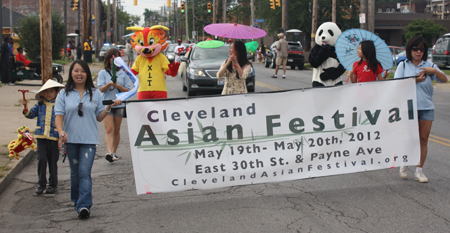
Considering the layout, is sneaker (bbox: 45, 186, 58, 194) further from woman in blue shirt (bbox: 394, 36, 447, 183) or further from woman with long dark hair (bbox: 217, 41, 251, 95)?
woman in blue shirt (bbox: 394, 36, 447, 183)

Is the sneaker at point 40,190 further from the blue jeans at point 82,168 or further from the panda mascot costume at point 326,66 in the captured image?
the panda mascot costume at point 326,66

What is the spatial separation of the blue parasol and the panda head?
0.76 meters

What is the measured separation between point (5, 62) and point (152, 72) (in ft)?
42.6

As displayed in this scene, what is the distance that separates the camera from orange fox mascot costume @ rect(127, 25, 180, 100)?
735 cm

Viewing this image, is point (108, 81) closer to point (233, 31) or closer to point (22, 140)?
point (22, 140)

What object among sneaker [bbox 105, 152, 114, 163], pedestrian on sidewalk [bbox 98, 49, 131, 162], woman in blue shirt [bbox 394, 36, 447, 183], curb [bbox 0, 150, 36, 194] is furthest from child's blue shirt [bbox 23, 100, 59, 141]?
woman in blue shirt [bbox 394, 36, 447, 183]

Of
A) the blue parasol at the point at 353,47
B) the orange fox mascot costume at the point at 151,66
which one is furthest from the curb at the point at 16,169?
the blue parasol at the point at 353,47

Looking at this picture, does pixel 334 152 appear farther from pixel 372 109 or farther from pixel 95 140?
pixel 95 140

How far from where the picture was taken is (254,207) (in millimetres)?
5137

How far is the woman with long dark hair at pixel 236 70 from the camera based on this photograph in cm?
663

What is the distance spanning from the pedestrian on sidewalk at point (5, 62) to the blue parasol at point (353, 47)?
14926 millimetres

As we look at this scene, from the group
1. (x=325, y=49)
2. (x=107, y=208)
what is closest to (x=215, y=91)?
(x=325, y=49)

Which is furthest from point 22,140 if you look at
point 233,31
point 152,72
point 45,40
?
point 233,31

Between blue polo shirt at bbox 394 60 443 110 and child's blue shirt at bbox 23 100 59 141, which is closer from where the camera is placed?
child's blue shirt at bbox 23 100 59 141
